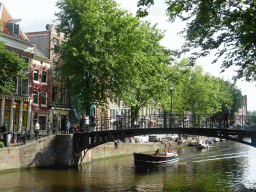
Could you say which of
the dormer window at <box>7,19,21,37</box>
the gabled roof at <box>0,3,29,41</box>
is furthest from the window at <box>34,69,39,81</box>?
the dormer window at <box>7,19,21,37</box>

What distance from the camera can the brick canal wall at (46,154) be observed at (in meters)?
24.3

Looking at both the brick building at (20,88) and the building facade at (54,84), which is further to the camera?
the building facade at (54,84)

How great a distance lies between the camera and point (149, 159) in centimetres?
3170

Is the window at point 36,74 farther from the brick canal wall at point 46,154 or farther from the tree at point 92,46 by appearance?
the brick canal wall at point 46,154

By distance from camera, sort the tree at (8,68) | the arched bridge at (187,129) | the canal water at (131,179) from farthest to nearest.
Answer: the tree at (8,68) → the arched bridge at (187,129) → the canal water at (131,179)

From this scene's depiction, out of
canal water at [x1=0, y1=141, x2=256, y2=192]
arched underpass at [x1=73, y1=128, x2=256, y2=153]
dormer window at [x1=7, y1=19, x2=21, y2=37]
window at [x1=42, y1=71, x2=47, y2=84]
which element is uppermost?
dormer window at [x1=7, y1=19, x2=21, y2=37]

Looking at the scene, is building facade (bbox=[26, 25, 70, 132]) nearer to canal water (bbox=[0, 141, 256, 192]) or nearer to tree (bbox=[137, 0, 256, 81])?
canal water (bbox=[0, 141, 256, 192])

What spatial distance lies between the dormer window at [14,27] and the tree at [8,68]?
798 cm

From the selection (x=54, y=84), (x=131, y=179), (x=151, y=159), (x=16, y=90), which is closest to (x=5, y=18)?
(x=16, y=90)

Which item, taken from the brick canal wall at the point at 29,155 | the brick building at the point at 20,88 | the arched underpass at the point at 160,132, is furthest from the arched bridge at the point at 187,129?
the brick building at the point at 20,88

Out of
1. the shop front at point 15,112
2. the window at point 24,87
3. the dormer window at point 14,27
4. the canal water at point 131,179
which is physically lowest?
the canal water at point 131,179

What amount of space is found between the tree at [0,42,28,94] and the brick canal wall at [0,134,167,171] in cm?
530

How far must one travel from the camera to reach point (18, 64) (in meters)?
28.0

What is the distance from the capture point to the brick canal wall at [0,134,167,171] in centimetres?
2427
